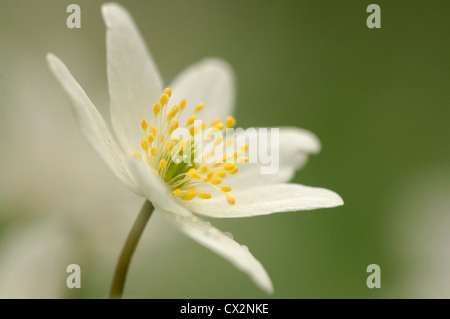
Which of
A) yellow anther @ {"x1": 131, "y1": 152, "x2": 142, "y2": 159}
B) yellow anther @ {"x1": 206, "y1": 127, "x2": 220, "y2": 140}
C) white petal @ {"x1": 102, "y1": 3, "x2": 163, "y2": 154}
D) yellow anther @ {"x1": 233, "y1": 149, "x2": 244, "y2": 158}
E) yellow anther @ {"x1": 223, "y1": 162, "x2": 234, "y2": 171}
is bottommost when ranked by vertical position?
yellow anther @ {"x1": 223, "y1": 162, "x2": 234, "y2": 171}

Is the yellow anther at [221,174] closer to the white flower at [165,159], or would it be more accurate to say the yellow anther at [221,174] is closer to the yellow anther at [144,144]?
the white flower at [165,159]

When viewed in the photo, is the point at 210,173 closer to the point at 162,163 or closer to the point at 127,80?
the point at 162,163

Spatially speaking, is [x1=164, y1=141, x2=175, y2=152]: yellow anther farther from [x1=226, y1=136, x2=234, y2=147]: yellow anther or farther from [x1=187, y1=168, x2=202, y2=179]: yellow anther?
[x1=226, y1=136, x2=234, y2=147]: yellow anther

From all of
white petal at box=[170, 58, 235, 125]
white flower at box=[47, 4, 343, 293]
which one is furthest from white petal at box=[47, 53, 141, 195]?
white petal at box=[170, 58, 235, 125]

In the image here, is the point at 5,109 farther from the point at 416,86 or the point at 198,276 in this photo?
the point at 416,86

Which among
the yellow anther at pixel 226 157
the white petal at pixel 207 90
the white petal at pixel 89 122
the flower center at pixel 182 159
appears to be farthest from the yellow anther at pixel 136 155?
the white petal at pixel 207 90

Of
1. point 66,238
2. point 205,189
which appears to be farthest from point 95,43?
point 205,189
